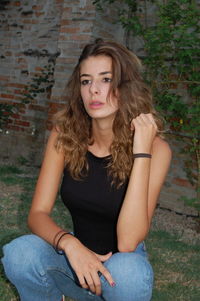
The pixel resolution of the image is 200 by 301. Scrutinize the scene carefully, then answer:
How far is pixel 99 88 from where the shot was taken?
2131 millimetres

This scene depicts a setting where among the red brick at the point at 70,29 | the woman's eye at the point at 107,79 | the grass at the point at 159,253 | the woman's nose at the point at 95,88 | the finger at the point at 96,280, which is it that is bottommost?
the grass at the point at 159,253

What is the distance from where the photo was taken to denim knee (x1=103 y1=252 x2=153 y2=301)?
1772 mm

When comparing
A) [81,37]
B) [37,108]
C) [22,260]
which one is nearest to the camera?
[22,260]

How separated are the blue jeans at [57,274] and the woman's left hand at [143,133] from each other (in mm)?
519

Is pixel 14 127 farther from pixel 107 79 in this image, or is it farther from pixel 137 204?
pixel 137 204

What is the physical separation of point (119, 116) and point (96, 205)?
50cm

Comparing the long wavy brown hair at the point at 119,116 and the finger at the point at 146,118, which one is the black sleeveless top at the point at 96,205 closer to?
the long wavy brown hair at the point at 119,116

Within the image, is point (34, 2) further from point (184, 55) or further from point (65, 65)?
point (184, 55)

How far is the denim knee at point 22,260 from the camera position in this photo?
187 centimetres

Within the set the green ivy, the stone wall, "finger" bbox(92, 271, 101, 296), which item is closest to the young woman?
"finger" bbox(92, 271, 101, 296)

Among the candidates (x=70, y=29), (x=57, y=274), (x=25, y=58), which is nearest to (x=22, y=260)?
(x=57, y=274)

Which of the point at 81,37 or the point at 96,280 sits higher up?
the point at 81,37

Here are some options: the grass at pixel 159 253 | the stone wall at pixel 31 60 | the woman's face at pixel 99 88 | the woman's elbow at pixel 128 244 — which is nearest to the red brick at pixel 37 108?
the stone wall at pixel 31 60

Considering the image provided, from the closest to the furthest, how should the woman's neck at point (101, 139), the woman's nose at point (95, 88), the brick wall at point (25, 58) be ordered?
1. the woman's nose at point (95, 88)
2. the woman's neck at point (101, 139)
3. the brick wall at point (25, 58)
